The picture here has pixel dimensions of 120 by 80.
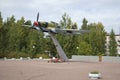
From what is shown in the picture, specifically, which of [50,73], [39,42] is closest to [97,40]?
[39,42]

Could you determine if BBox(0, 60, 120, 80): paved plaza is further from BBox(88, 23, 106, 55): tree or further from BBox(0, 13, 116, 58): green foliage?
BBox(88, 23, 106, 55): tree

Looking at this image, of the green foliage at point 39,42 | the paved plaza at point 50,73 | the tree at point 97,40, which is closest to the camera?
the paved plaza at point 50,73

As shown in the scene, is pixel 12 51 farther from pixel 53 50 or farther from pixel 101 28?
pixel 101 28

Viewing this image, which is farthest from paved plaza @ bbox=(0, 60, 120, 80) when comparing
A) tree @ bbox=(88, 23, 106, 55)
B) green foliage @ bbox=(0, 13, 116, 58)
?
tree @ bbox=(88, 23, 106, 55)

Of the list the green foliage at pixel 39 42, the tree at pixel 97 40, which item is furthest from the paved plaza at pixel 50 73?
the tree at pixel 97 40

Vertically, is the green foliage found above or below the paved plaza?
above

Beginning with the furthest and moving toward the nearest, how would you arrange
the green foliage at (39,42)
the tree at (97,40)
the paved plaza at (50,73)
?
the tree at (97,40), the green foliage at (39,42), the paved plaza at (50,73)

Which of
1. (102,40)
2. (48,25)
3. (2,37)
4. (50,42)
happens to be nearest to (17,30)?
(2,37)

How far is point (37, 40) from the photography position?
88.7 metres

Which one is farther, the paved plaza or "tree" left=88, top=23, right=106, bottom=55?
"tree" left=88, top=23, right=106, bottom=55

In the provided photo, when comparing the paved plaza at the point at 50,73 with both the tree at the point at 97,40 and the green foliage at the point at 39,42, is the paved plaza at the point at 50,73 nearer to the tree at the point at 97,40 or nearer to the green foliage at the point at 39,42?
the green foliage at the point at 39,42

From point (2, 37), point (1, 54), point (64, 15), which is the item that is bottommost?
point (1, 54)

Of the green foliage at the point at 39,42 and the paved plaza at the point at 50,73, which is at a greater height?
the green foliage at the point at 39,42

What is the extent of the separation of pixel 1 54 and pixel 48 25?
26.2m
